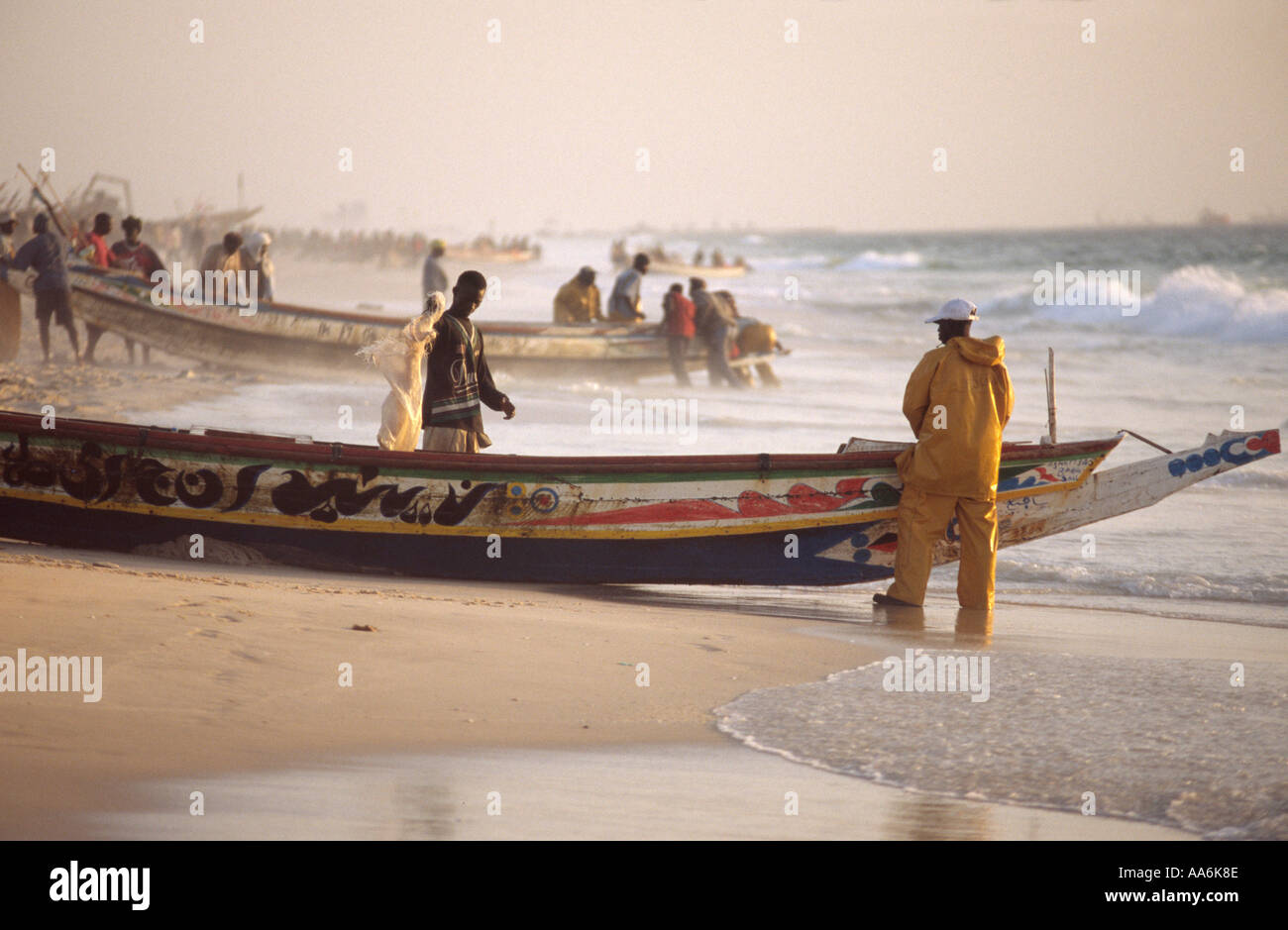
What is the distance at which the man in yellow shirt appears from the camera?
62.7ft

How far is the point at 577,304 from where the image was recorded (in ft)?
63.1

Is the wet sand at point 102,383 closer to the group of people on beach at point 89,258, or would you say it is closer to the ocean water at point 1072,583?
Result: the ocean water at point 1072,583

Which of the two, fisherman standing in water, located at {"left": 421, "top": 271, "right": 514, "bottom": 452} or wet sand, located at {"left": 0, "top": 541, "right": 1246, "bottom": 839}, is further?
fisherman standing in water, located at {"left": 421, "top": 271, "right": 514, "bottom": 452}

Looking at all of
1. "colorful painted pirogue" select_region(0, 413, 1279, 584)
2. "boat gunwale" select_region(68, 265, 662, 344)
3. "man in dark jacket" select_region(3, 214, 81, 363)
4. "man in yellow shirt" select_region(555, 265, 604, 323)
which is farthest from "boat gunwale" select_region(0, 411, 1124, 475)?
"man in yellow shirt" select_region(555, 265, 604, 323)

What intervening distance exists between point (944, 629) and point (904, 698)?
1.62m

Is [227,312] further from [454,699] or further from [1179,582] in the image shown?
[454,699]

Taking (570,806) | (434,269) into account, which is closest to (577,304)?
(434,269)

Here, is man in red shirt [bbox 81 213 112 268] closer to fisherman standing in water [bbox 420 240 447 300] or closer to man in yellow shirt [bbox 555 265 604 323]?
fisherman standing in water [bbox 420 240 447 300]

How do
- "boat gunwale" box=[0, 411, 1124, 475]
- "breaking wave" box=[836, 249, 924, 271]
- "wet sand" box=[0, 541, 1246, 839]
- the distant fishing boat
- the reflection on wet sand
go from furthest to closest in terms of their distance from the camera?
"breaking wave" box=[836, 249, 924, 271], the distant fishing boat, "boat gunwale" box=[0, 411, 1124, 475], "wet sand" box=[0, 541, 1246, 839], the reflection on wet sand

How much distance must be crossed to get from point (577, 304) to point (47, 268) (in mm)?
6278

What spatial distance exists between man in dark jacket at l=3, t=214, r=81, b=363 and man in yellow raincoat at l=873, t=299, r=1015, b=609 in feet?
40.5

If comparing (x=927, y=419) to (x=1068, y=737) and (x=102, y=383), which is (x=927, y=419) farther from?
(x=102, y=383)

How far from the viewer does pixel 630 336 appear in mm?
19500
